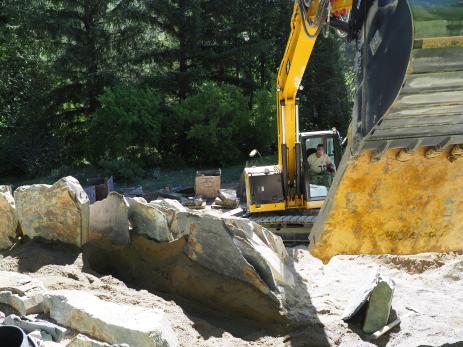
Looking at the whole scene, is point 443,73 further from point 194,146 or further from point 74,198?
point 194,146

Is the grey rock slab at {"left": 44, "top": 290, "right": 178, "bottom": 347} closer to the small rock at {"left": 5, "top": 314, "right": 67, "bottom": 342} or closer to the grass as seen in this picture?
the small rock at {"left": 5, "top": 314, "right": 67, "bottom": 342}

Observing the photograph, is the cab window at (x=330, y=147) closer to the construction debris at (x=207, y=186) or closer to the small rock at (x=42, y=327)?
the construction debris at (x=207, y=186)

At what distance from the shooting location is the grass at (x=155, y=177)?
52.4 ft

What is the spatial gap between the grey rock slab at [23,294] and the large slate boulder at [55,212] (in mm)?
1034

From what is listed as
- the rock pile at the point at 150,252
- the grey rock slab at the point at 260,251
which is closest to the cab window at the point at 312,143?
the rock pile at the point at 150,252

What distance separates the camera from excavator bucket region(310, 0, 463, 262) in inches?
127

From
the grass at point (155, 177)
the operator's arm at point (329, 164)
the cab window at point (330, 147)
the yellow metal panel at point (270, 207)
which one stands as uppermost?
the cab window at point (330, 147)

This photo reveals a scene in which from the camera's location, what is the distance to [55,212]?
5.51 m

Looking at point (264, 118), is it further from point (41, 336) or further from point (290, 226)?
point (41, 336)

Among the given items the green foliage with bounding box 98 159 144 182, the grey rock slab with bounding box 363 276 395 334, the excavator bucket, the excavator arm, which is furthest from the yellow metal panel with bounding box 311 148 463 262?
the green foliage with bounding box 98 159 144 182

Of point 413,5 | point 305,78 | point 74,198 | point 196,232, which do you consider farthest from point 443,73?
point 305,78

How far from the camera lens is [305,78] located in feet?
67.4

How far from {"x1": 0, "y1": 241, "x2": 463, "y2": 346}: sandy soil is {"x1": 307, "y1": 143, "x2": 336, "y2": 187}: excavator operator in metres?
2.42

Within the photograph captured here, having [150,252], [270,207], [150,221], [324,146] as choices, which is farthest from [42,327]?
[324,146]
